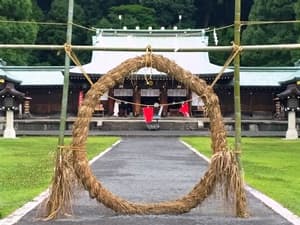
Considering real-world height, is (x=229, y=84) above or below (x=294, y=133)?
above

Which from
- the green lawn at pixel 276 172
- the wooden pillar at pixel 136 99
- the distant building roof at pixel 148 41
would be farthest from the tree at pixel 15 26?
the green lawn at pixel 276 172

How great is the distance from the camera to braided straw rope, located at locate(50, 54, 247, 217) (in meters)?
8.81

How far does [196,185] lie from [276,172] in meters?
7.89

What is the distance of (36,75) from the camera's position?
1906 inches

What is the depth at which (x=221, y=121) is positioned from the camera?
30.0 feet

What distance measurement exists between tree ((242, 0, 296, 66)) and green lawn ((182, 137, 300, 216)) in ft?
105

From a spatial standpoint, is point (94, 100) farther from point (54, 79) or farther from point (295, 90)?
point (54, 79)

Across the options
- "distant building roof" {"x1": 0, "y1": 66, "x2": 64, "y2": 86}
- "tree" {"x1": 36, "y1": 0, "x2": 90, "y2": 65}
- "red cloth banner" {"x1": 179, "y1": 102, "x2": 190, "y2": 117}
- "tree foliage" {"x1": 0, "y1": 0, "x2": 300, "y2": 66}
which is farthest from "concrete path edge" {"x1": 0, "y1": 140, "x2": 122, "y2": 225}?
"tree" {"x1": 36, "y1": 0, "x2": 90, "y2": 65}

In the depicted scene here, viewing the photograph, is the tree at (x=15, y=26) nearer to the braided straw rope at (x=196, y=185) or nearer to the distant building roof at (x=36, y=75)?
Answer: the distant building roof at (x=36, y=75)

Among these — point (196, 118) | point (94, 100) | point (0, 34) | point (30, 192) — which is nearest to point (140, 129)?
point (196, 118)

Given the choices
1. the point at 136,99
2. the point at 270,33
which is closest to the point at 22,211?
the point at 136,99

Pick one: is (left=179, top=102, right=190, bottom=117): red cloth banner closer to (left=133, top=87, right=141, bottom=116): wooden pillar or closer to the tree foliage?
(left=133, top=87, right=141, bottom=116): wooden pillar

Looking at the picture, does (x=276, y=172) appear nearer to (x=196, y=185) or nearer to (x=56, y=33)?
(x=196, y=185)

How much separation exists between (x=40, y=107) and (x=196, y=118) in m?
12.5
